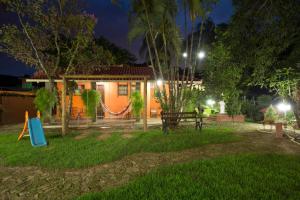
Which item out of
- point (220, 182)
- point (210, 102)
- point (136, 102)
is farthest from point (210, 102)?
point (220, 182)

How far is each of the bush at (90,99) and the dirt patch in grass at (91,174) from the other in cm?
772

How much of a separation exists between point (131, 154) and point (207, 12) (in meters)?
8.27

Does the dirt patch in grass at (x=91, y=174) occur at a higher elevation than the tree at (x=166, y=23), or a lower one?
lower

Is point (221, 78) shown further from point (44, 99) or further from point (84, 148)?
point (84, 148)

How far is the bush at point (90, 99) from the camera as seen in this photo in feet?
44.5

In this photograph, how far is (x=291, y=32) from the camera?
8.48m

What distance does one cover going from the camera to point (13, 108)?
1599 cm

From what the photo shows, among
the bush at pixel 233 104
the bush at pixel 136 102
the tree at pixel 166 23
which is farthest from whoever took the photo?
the bush at pixel 233 104

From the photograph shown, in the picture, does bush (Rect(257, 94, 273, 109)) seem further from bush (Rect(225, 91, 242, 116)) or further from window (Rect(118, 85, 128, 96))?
window (Rect(118, 85, 128, 96))

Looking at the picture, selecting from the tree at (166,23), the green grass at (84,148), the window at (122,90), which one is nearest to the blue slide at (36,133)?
the green grass at (84,148)

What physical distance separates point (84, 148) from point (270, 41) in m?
7.74

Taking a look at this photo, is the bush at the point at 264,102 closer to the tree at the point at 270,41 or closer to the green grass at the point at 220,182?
the tree at the point at 270,41

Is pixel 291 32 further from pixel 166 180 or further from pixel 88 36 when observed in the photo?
pixel 88 36

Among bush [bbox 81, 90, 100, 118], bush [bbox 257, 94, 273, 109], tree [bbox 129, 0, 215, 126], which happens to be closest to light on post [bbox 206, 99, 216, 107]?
bush [bbox 257, 94, 273, 109]
